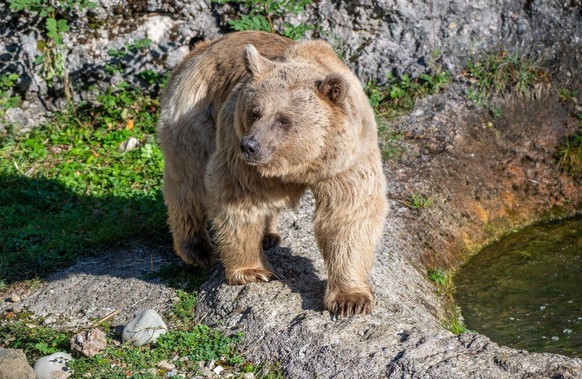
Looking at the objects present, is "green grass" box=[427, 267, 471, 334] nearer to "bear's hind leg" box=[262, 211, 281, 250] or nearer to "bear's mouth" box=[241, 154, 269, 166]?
"bear's hind leg" box=[262, 211, 281, 250]

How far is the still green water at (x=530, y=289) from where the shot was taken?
21.3 ft

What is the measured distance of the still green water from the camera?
650 centimetres

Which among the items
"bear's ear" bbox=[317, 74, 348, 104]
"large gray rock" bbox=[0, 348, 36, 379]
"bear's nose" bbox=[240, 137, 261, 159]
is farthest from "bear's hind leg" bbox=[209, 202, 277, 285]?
"large gray rock" bbox=[0, 348, 36, 379]

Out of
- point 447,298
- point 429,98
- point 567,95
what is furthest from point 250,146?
point 567,95

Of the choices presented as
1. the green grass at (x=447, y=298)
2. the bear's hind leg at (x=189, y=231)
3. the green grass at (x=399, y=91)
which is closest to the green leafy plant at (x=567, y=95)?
the green grass at (x=399, y=91)

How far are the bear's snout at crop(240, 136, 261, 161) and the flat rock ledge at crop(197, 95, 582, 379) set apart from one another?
117 centimetres

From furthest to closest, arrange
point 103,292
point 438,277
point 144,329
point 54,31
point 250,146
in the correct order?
point 54,31, point 438,277, point 103,292, point 144,329, point 250,146

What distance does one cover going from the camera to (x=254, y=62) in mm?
5285

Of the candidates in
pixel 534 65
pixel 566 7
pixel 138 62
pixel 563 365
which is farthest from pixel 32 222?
pixel 566 7

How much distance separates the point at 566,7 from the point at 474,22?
3.35 feet

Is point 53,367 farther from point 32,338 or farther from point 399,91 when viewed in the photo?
point 399,91

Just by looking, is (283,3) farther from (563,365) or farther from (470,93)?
(563,365)

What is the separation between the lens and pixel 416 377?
4895 millimetres

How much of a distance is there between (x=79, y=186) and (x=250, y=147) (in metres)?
3.96
